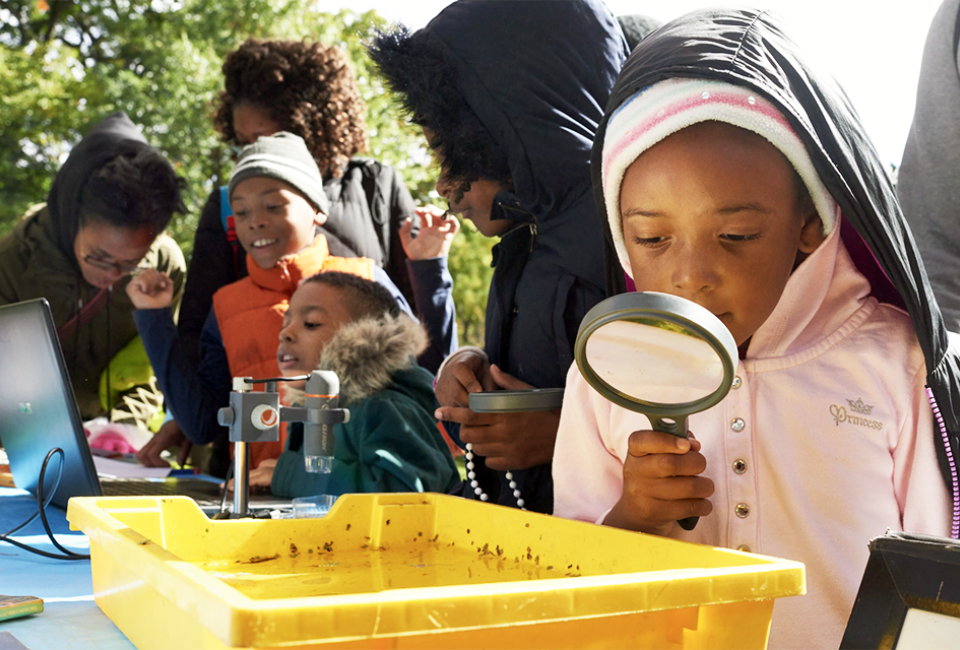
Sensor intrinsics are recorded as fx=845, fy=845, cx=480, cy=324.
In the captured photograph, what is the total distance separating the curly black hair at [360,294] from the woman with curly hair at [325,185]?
20cm

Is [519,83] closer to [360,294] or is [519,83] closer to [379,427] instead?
[379,427]

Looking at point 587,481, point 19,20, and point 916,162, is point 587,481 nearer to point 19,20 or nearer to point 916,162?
point 916,162

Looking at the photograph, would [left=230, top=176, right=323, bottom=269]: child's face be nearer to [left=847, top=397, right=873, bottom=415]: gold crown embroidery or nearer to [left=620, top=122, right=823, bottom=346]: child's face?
[left=620, top=122, right=823, bottom=346]: child's face

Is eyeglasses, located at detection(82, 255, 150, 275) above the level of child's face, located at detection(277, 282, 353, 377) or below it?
above

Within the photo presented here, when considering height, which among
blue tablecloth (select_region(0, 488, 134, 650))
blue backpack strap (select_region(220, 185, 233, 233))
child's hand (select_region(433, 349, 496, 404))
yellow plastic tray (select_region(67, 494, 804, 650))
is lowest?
blue tablecloth (select_region(0, 488, 134, 650))

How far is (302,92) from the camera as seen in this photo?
3203mm

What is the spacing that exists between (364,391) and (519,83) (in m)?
0.96

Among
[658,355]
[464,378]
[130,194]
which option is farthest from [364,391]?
[130,194]

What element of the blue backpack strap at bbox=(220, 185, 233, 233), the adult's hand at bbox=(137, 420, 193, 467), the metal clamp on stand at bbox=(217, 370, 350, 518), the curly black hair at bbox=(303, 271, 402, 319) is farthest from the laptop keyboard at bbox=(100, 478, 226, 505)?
the blue backpack strap at bbox=(220, 185, 233, 233)

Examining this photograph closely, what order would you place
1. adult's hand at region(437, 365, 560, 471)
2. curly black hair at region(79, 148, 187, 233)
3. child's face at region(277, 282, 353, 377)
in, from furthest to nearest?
curly black hair at region(79, 148, 187, 233)
child's face at region(277, 282, 353, 377)
adult's hand at region(437, 365, 560, 471)

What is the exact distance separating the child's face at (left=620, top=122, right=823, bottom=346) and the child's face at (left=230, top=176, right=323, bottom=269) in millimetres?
1900

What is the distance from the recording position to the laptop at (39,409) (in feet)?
5.28

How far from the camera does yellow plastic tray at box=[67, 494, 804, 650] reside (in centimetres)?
59

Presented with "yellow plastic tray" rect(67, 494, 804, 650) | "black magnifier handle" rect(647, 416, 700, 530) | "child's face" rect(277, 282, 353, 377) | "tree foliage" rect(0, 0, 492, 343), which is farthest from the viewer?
"tree foliage" rect(0, 0, 492, 343)
